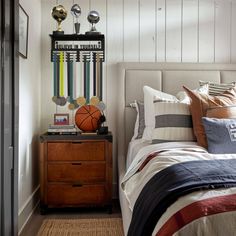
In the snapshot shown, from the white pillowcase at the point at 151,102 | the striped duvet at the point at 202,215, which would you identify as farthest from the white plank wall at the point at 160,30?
the striped duvet at the point at 202,215

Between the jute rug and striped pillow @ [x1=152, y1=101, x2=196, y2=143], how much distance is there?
79 centimetres

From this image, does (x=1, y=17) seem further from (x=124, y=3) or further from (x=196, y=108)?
(x=124, y=3)

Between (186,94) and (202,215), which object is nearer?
(202,215)

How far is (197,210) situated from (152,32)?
2.64 meters

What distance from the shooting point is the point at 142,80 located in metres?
3.26

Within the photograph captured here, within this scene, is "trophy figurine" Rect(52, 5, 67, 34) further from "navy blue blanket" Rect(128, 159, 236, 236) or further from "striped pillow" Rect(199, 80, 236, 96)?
"navy blue blanket" Rect(128, 159, 236, 236)

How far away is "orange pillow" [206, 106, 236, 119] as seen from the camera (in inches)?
92.6

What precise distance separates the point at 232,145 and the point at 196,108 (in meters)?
0.44

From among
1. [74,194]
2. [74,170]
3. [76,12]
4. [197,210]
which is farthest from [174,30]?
[197,210]

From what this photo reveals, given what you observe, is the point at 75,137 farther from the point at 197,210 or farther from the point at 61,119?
the point at 197,210

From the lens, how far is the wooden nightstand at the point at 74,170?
294 cm

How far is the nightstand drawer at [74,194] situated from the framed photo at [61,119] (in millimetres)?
623

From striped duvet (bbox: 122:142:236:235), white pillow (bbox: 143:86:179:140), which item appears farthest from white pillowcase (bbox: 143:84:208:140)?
striped duvet (bbox: 122:142:236:235)

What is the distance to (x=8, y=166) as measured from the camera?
65.7 inches
